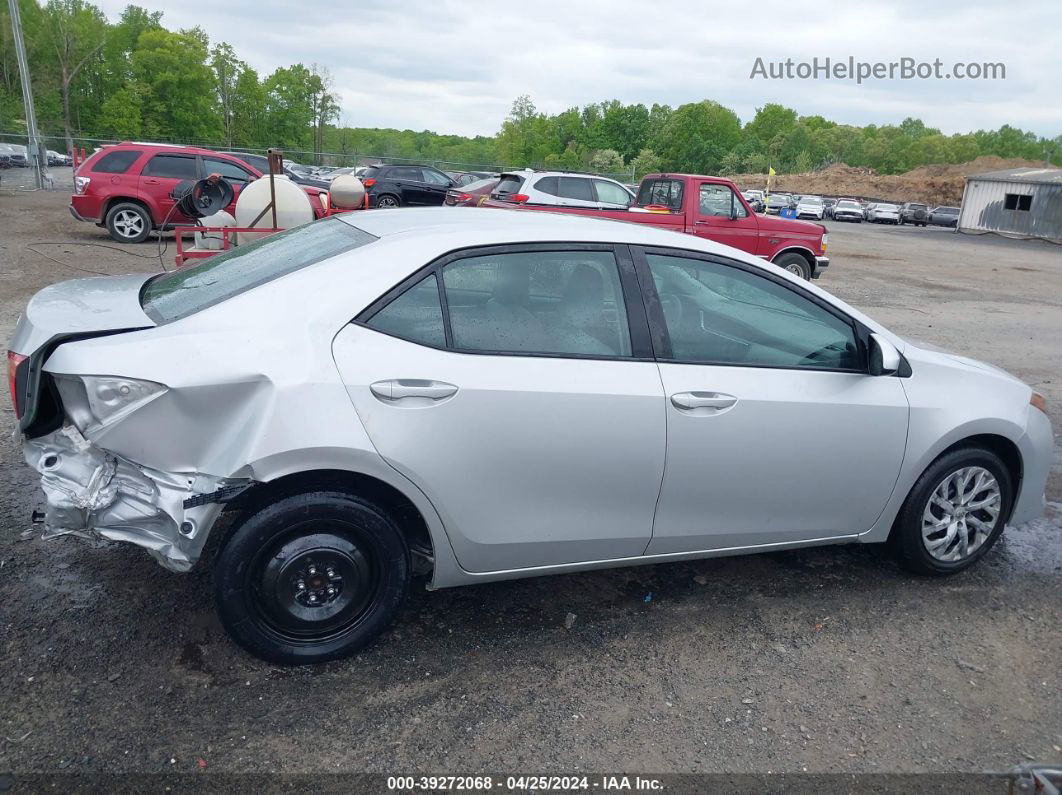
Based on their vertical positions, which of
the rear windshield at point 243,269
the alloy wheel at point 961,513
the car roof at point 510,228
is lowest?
the alloy wheel at point 961,513

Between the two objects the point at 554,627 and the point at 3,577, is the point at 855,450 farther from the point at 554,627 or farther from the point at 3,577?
the point at 3,577

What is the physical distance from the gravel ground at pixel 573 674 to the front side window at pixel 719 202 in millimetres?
9524

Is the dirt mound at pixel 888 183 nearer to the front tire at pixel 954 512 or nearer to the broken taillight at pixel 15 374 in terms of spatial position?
the front tire at pixel 954 512

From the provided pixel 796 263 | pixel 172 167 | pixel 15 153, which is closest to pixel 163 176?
pixel 172 167

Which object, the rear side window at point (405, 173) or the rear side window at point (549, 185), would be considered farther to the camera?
the rear side window at point (405, 173)

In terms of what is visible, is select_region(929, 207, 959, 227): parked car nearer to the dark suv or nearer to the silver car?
the dark suv

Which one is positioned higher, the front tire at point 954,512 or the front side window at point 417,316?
the front side window at point 417,316

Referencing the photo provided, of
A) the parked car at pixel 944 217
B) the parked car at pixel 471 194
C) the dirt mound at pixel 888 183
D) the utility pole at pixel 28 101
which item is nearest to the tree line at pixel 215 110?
the dirt mound at pixel 888 183

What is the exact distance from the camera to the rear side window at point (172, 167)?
15383 mm

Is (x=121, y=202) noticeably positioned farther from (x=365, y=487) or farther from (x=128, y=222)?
(x=365, y=487)

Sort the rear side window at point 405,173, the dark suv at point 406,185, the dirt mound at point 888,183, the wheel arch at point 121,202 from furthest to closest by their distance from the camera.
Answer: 1. the dirt mound at point 888,183
2. the rear side window at point 405,173
3. the dark suv at point 406,185
4. the wheel arch at point 121,202

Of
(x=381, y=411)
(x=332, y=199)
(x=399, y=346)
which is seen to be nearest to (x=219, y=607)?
(x=381, y=411)

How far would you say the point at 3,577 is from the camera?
3.68 meters

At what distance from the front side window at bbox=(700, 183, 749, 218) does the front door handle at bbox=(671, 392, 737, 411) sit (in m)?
10.4
